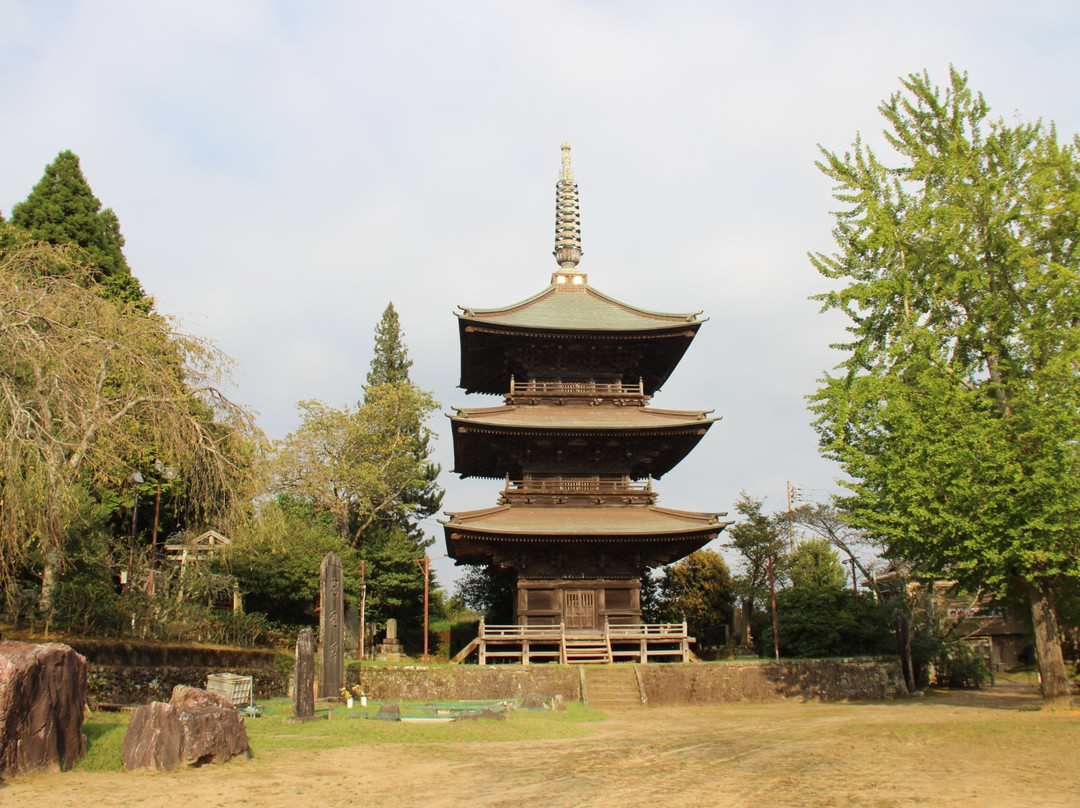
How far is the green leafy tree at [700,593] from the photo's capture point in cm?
3472

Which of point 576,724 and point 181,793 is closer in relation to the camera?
point 181,793

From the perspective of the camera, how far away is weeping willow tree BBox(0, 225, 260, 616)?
10.6 m

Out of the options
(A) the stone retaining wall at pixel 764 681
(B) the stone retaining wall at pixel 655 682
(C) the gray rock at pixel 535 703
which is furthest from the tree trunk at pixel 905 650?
(C) the gray rock at pixel 535 703

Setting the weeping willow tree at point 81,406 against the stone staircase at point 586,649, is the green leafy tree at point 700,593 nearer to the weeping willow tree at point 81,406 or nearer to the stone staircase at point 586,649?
the stone staircase at point 586,649

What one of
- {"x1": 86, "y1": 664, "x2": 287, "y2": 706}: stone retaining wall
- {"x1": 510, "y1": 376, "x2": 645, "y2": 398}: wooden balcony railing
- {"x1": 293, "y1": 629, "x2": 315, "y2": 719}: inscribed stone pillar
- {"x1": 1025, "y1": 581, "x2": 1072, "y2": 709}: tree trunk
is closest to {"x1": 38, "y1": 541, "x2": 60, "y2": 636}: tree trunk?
{"x1": 86, "y1": 664, "x2": 287, "y2": 706}: stone retaining wall

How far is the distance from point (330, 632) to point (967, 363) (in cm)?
1568

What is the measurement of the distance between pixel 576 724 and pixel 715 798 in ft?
25.9

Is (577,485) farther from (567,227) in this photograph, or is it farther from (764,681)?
(567,227)

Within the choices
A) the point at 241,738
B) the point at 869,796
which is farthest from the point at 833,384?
the point at 241,738

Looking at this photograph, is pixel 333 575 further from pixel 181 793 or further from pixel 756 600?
pixel 756 600

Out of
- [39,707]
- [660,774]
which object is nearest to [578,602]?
[660,774]

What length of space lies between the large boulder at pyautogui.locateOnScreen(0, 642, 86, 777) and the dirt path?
286mm

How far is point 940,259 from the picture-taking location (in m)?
18.5

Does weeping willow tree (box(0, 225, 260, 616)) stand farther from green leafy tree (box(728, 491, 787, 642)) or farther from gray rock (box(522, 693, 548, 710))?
green leafy tree (box(728, 491, 787, 642))
